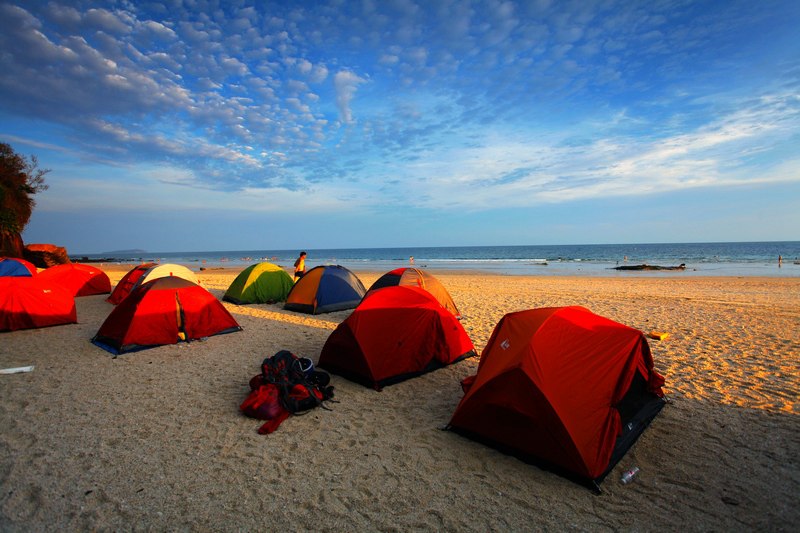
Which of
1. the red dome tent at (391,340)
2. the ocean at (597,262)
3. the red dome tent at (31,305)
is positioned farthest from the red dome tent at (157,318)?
the ocean at (597,262)

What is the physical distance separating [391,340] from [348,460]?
237cm

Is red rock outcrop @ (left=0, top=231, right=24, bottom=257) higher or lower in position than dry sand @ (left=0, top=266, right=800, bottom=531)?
higher

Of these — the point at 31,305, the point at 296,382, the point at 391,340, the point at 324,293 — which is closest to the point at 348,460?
the point at 296,382

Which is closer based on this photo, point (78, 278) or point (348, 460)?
point (348, 460)

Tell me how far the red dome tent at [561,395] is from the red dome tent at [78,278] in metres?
17.5

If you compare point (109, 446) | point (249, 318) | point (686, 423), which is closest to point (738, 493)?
point (686, 423)

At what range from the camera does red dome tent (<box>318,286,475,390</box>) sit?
646 centimetres

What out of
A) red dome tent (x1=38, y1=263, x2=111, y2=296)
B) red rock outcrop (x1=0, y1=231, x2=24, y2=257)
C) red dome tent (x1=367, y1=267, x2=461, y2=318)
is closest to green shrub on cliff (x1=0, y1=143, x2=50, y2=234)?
red rock outcrop (x1=0, y1=231, x2=24, y2=257)

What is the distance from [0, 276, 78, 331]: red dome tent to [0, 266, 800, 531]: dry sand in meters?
2.90

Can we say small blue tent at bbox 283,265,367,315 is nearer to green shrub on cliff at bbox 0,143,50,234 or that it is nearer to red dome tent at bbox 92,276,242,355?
red dome tent at bbox 92,276,242,355

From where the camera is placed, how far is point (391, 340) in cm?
655

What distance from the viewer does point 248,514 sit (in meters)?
3.54

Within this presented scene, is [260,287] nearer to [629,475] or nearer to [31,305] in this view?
[31,305]

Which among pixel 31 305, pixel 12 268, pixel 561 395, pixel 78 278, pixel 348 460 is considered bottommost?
pixel 348 460
